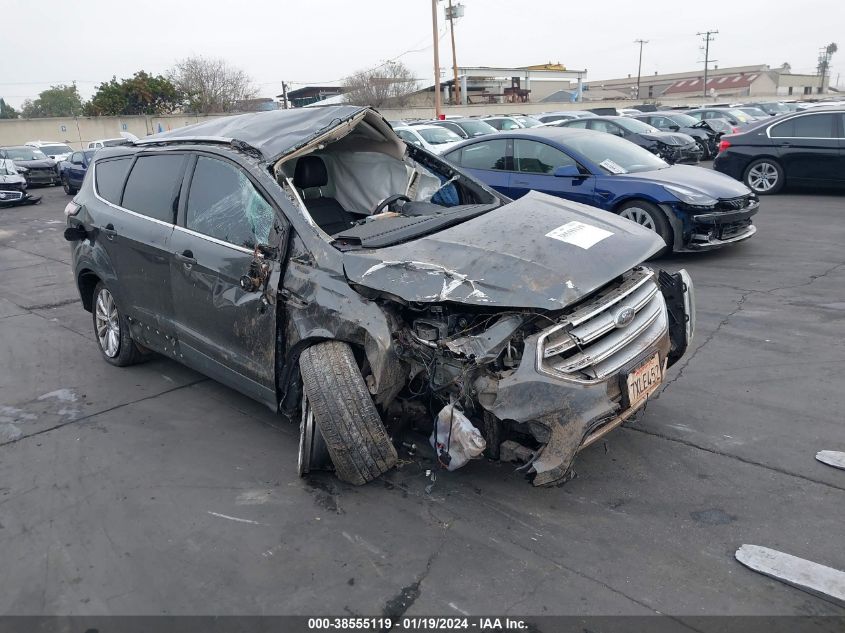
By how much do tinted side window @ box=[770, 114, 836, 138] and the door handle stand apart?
11.1 metres

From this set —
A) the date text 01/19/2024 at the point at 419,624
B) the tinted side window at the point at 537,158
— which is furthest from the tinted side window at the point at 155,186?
the tinted side window at the point at 537,158

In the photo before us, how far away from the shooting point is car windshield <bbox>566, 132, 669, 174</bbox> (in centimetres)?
812

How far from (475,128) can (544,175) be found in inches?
480

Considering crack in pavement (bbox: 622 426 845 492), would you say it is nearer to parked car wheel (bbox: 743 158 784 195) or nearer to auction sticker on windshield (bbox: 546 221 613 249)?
auction sticker on windshield (bbox: 546 221 613 249)

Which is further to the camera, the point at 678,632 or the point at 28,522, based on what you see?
the point at 28,522

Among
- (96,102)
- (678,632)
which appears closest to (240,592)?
(678,632)

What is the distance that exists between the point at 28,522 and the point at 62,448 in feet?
2.83

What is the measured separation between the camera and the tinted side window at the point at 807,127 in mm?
11172

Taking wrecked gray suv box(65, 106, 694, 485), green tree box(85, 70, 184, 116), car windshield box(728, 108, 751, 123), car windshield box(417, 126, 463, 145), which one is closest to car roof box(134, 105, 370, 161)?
wrecked gray suv box(65, 106, 694, 485)

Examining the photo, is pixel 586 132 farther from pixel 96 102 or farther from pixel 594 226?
pixel 96 102

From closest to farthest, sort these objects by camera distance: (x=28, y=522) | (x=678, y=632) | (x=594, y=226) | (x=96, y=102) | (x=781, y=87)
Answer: (x=678, y=632), (x=28, y=522), (x=594, y=226), (x=96, y=102), (x=781, y=87)

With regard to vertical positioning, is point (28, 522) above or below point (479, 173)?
below

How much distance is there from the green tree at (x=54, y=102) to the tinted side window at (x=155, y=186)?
299 feet

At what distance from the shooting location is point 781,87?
83562 millimetres
